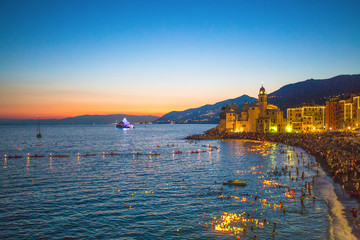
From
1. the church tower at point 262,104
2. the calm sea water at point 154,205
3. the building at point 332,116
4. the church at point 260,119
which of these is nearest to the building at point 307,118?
the church at point 260,119

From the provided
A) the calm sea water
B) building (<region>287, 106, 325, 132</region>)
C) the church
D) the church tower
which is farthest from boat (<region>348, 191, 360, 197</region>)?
building (<region>287, 106, 325, 132</region>)

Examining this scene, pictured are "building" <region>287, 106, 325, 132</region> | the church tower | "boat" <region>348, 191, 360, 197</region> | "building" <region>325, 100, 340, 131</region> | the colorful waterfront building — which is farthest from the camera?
"building" <region>325, 100, 340, 131</region>

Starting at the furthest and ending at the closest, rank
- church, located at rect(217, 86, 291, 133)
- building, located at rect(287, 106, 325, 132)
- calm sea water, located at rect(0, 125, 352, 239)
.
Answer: building, located at rect(287, 106, 325, 132)
church, located at rect(217, 86, 291, 133)
calm sea water, located at rect(0, 125, 352, 239)

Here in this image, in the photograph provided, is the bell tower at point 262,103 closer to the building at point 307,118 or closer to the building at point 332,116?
the building at point 307,118

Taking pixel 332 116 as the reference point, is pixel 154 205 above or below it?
below

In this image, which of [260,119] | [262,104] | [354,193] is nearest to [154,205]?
[354,193]

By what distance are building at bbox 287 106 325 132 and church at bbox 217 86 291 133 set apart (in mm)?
4801

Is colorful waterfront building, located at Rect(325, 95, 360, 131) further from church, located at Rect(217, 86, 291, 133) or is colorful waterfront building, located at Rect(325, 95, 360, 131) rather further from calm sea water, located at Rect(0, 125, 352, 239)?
calm sea water, located at Rect(0, 125, 352, 239)

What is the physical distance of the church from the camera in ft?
400

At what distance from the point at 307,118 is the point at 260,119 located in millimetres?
23687

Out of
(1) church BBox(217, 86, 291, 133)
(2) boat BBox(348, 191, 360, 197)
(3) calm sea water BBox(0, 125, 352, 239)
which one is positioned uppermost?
(1) church BBox(217, 86, 291, 133)

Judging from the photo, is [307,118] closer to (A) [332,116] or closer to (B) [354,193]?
(A) [332,116]

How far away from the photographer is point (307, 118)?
12706 centimetres

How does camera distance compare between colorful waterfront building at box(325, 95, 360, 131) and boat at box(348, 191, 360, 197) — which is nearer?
boat at box(348, 191, 360, 197)
